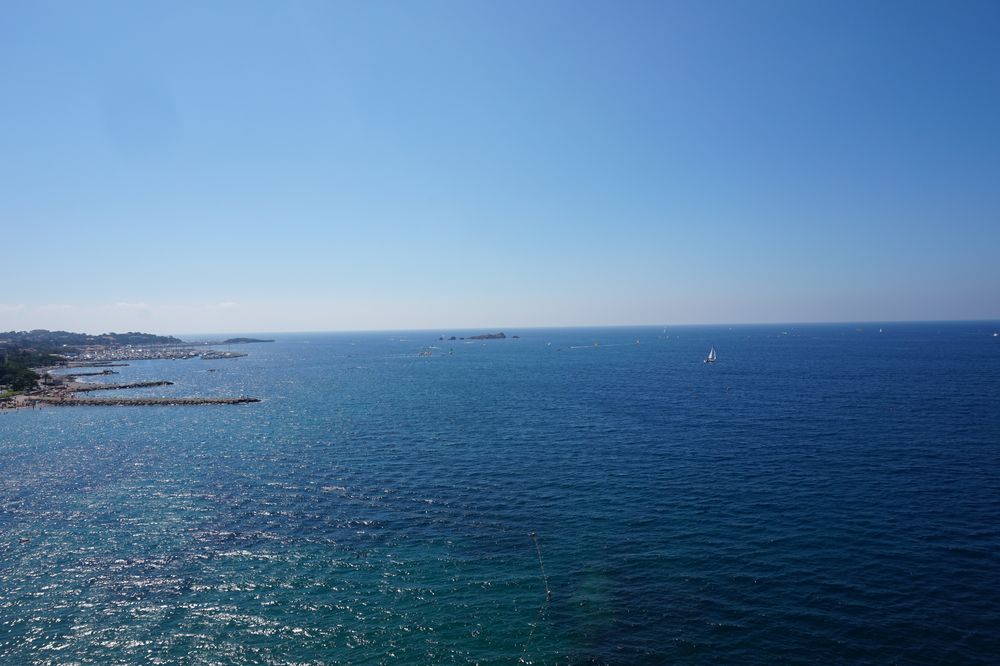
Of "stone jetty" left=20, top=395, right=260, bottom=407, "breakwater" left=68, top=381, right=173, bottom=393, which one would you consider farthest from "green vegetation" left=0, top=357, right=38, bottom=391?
"stone jetty" left=20, top=395, right=260, bottom=407

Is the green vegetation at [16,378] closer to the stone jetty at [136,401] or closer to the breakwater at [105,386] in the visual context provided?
the breakwater at [105,386]

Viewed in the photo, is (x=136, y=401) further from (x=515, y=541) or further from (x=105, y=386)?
(x=515, y=541)

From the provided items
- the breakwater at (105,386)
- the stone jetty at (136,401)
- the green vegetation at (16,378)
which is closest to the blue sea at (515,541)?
the stone jetty at (136,401)

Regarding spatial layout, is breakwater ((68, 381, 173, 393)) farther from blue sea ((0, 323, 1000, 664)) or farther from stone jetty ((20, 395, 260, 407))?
blue sea ((0, 323, 1000, 664))

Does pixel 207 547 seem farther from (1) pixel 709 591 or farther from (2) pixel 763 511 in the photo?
(2) pixel 763 511

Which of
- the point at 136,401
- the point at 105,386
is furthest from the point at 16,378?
the point at 136,401

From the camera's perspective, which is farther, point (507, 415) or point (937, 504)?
point (507, 415)

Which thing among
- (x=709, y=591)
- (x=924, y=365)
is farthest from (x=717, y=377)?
(x=709, y=591)

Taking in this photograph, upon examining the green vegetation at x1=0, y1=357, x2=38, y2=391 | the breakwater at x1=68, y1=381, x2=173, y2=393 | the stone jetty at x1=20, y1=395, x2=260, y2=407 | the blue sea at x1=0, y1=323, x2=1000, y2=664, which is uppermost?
the green vegetation at x1=0, y1=357, x2=38, y2=391
